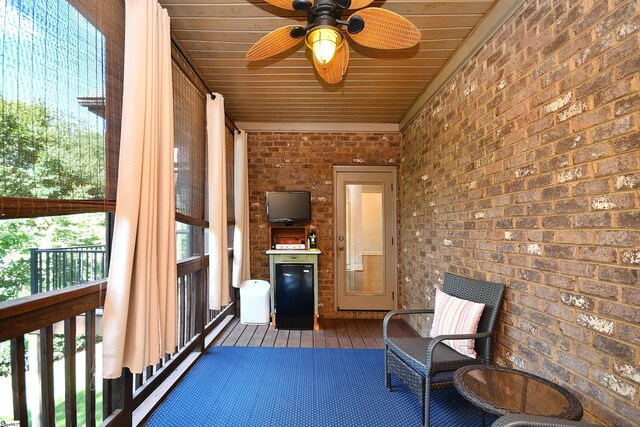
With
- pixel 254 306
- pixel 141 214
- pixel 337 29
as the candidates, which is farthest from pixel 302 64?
pixel 254 306

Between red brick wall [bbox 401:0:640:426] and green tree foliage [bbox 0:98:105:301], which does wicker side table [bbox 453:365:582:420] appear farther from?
green tree foliage [bbox 0:98:105:301]

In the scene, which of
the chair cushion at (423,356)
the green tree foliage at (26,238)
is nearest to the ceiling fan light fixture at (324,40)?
the green tree foliage at (26,238)

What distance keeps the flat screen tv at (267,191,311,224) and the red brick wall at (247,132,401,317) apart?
238mm

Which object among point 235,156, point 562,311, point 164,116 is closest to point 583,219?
point 562,311

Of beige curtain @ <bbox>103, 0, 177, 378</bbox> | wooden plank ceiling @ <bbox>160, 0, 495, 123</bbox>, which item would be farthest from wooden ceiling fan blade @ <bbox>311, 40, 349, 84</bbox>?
beige curtain @ <bbox>103, 0, 177, 378</bbox>

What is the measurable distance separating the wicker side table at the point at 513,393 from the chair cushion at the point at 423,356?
A: 0.83 ft

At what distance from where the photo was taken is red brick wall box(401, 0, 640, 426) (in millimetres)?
1202

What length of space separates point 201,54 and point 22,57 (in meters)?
1.61

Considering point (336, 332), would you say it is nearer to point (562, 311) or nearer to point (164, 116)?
point (562, 311)

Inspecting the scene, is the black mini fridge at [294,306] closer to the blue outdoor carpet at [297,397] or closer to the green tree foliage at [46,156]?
the blue outdoor carpet at [297,397]

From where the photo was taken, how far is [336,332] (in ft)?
12.2

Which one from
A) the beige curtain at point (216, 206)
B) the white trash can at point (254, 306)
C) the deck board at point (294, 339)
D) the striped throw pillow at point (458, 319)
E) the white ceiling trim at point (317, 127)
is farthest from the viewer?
the white ceiling trim at point (317, 127)

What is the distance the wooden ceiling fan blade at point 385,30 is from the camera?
1.56m

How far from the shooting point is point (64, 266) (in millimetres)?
2211
